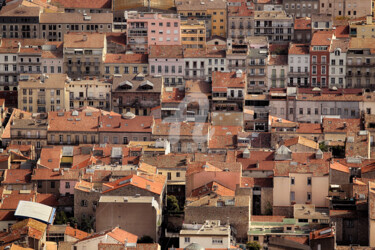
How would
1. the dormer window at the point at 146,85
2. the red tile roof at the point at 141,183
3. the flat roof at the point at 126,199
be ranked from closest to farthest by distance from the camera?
the flat roof at the point at 126,199 → the red tile roof at the point at 141,183 → the dormer window at the point at 146,85

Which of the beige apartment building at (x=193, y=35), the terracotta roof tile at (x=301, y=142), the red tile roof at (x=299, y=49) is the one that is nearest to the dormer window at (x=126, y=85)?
the beige apartment building at (x=193, y=35)

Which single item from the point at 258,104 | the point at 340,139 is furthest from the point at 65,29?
the point at 340,139

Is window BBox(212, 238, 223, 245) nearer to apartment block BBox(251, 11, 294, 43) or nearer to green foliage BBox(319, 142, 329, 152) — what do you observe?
green foliage BBox(319, 142, 329, 152)

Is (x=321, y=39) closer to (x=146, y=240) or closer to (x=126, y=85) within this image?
(x=126, y=85)

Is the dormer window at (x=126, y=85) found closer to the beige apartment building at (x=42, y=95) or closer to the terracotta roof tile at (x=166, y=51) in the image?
the beige apartment building at (x=42, y=95)

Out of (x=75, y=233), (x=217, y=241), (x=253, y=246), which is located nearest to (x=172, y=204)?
(x=75, y=233)

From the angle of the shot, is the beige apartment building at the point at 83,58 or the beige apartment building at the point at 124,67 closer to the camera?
the beige apartment building at the point at 124,67

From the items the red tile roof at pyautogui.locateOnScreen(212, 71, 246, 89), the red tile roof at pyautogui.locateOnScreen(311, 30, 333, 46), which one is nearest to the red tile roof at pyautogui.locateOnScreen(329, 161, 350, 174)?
the red tile roof at pyautogui.locateOnScreen(212, 71, 246, 89)

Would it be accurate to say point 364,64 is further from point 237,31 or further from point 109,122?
point 109,122
